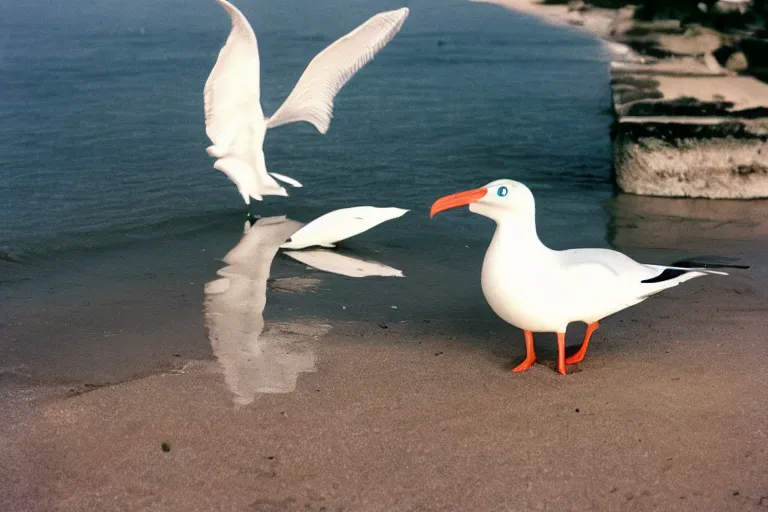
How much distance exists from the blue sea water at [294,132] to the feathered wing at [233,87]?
79 centimetres

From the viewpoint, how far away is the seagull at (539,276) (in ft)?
15.6

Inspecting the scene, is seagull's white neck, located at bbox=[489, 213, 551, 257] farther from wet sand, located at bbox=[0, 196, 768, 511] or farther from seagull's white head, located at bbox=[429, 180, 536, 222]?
wet sand, located at bbox=[0, 196, 768, 511]

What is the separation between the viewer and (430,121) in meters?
11.9

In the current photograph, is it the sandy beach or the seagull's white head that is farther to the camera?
the seagull's white head

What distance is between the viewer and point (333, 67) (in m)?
8.05

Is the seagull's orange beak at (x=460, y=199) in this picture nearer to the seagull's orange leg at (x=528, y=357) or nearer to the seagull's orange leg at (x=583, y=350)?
the seagull's orange leg at (x=528, y=357)

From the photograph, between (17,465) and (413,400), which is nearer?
(17,465)

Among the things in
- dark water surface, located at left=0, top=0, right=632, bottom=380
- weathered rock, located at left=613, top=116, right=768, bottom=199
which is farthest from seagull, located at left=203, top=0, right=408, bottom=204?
weathered rock, located at left=613, top=116, right=768, bottom=199

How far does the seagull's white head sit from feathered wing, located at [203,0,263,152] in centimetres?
320

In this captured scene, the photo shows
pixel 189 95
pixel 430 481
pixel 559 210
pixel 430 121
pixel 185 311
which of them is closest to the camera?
pixel 430 481

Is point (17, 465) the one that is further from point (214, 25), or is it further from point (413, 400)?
point (214, 25)

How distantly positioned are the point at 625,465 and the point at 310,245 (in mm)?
4142

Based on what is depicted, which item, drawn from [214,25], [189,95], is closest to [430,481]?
[189,95]

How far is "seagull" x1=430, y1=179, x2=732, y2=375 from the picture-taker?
475 cm
